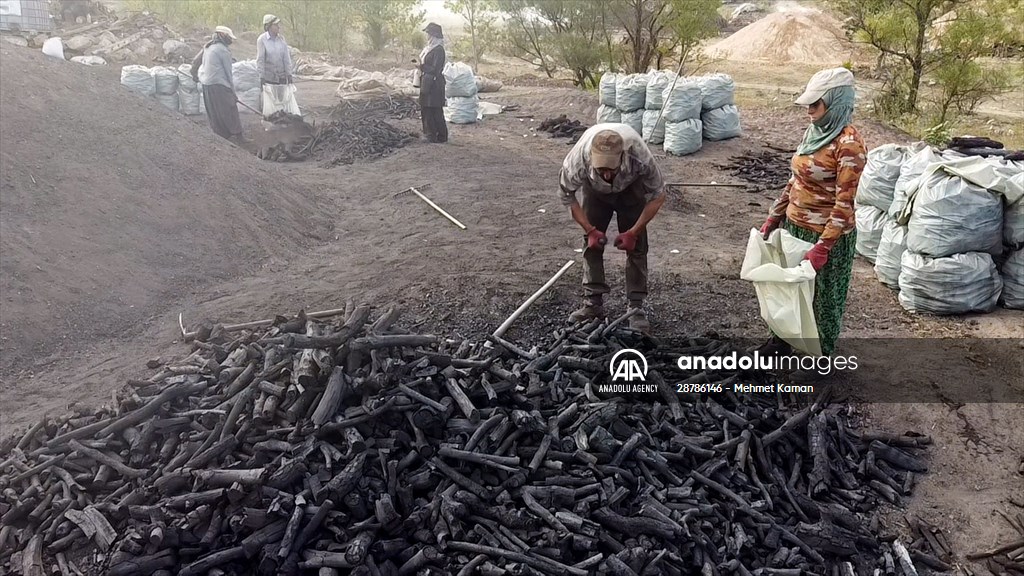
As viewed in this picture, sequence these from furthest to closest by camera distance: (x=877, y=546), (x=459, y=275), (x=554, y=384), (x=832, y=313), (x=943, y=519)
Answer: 1. (x=459, y=275)
2. (x=832, y=313)
3. (x=554, y=384)
4. (x=943, y=519)
5. (x=877, y=546)

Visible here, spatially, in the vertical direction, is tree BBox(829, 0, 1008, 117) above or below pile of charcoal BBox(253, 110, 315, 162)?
above

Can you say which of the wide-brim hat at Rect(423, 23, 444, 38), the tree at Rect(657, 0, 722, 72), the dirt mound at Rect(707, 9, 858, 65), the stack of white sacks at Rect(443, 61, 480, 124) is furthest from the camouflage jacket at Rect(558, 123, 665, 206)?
the dirt mound at Rect(707, 9, 858, 65)

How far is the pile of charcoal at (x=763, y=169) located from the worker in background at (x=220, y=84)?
7.45 metres

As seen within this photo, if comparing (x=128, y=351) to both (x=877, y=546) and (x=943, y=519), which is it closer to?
(x=877, y=546)

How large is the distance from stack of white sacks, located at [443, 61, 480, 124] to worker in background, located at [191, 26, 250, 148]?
395cm

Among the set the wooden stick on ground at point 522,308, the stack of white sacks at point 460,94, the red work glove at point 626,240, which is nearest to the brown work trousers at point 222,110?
the stack of white sacks at point 460,94

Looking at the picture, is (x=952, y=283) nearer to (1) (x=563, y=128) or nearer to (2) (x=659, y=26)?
(1) (x=563, y=128)

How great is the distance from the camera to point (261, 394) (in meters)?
3.42

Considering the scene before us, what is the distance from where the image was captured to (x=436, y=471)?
3076 mm

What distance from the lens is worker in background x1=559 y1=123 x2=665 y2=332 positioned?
4.00m

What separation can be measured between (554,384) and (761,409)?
1226 millimetres

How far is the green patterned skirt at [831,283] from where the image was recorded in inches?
153

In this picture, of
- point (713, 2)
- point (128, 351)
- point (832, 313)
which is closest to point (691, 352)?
point (832, 313)

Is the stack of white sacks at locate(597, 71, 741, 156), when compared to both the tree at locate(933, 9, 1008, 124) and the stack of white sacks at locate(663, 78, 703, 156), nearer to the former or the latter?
the stack of white sacks at locate(663, 78, 703, 156)
